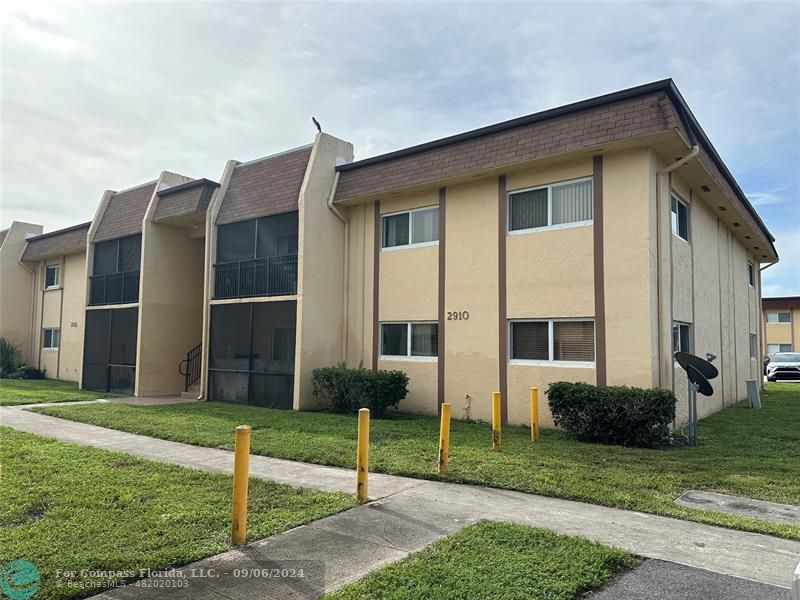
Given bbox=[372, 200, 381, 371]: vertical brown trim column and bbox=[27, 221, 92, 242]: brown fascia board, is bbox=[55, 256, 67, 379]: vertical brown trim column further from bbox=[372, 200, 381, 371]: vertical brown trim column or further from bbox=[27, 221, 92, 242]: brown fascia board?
bbox=[372, 200, 381, 371]: vertical brown trim column

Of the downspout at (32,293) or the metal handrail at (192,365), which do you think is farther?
the downspout at (32,293)

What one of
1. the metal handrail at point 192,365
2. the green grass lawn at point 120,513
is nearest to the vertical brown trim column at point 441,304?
the green grass lawn at point 120,513

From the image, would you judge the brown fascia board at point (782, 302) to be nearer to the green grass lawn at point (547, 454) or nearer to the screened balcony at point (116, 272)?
the green grass lawn at point (547, 454)

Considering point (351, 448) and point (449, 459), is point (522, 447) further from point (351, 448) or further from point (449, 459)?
point (351, 448)

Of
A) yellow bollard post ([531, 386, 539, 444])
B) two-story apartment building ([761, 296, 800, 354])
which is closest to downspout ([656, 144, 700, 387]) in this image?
yellow bollard post ([531, 386, 539, 444])

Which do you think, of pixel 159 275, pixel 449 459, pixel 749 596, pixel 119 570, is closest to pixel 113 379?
pixel 159 275

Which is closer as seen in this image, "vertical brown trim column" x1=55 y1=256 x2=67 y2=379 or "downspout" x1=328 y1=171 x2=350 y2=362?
"downspout" x1=328 y1=171 x2=350 y2=362

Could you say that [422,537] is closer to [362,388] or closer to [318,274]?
[362,388]

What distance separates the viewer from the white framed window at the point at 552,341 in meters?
10.7

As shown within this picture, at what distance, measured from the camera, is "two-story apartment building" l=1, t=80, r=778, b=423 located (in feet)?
33.9

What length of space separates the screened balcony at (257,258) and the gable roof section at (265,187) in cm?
24

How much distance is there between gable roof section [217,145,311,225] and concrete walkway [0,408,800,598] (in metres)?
8.92

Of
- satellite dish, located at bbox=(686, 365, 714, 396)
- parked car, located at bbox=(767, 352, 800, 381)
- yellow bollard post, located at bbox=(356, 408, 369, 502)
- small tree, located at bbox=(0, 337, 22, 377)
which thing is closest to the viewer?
yellow bollard post, located at bbox=(356, 408, 369, 502)

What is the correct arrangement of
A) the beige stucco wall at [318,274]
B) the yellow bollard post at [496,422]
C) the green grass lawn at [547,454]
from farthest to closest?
the beige stucco wall at [318,274] → the yellow bollard post at [496,422] → the green grass lawn at [547,454]
